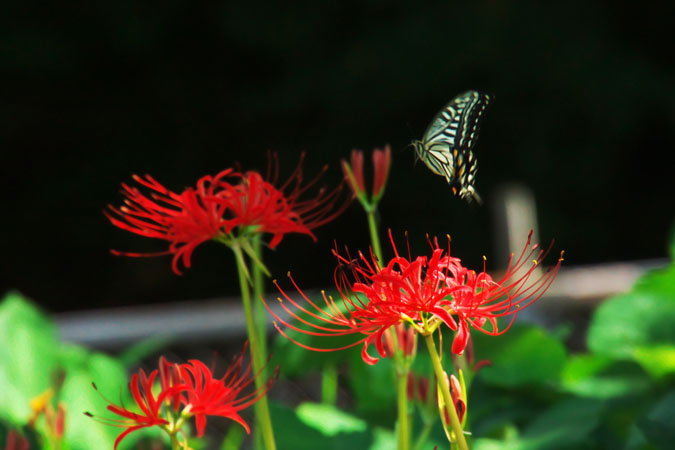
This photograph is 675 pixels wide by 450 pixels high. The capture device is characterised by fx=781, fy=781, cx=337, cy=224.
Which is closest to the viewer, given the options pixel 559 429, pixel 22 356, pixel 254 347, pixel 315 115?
pixel 254 347

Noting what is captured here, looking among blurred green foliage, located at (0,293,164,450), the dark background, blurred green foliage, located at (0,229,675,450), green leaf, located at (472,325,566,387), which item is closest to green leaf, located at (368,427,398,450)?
blurred green foliage, located at (0,229,675,450)

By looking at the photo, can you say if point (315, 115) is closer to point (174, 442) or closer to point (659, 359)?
point (659, 359)

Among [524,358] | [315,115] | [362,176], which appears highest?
[315,115]

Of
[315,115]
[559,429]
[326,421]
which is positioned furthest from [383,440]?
[315,115]

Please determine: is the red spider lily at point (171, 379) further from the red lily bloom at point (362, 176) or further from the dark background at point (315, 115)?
the dark background at point (315, 115)

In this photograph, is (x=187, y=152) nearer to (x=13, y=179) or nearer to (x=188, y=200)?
(x=13, y=179)

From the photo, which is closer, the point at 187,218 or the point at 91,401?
the point at 187,218

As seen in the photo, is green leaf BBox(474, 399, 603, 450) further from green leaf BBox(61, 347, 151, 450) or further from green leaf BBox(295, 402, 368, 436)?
green leaf BBox(61, 347, 151, 450)
